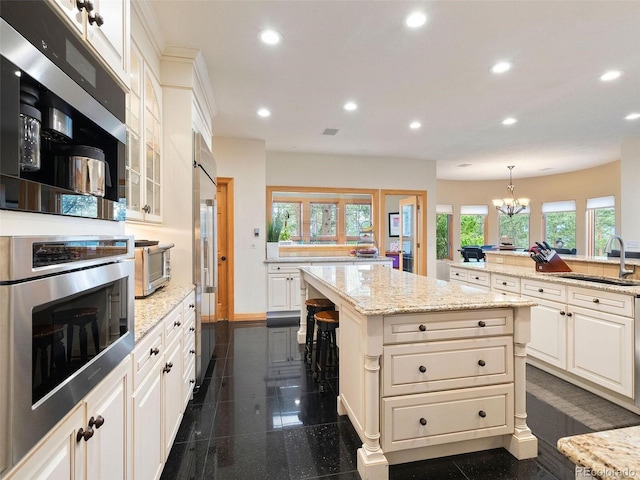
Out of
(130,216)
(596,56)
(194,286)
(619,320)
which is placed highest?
(596,56)

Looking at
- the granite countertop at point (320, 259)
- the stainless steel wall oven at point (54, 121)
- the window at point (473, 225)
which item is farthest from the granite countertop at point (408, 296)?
the window at point (473, 225)

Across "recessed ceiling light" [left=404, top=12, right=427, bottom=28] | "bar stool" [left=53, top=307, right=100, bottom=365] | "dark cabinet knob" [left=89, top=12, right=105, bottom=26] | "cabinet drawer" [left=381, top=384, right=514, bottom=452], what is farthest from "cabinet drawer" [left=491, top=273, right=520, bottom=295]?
"dark cabinet knob" [left=89, top=12, right=105, bottom=26]

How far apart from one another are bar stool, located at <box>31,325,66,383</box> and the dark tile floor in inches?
54.1

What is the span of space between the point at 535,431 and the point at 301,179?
4.74m

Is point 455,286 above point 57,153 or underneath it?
underneath

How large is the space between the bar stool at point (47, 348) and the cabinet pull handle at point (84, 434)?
0.21 meters

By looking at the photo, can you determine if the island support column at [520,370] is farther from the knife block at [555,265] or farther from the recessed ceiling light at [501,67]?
the recessed ceiling light at [501,67]

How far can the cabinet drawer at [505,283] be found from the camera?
3.29 metres

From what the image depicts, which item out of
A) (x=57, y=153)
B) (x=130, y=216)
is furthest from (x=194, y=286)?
(x=57, y=153)

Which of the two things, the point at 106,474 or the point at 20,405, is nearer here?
the point at 20,405

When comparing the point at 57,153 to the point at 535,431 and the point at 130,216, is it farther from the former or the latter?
the point at 535,431

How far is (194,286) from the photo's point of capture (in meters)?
2.56

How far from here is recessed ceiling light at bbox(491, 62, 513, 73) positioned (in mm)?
2821

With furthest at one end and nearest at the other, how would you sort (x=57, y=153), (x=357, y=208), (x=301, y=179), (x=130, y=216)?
(x=357, y=208) < (x=301, y=179) < (x=130, y=216) < (x=57, y=153)
